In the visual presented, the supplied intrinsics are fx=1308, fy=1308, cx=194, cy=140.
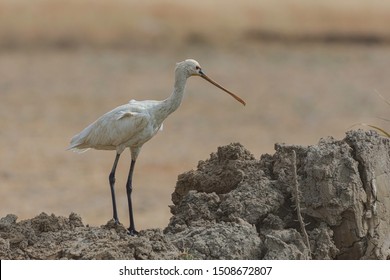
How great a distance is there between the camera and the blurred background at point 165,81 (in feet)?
76.9

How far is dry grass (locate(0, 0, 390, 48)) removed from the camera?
123 feet

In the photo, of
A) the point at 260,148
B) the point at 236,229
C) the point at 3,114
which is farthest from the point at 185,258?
the point at 3,114

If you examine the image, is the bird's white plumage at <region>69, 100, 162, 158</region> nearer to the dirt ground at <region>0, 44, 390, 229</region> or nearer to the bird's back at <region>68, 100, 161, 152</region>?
the bird's back at <region>68, 100, 161, 152</region>

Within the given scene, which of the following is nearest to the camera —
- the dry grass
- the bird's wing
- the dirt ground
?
the bird's wing

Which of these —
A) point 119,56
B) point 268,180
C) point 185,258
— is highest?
point 119,56

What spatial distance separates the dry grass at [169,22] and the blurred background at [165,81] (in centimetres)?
4

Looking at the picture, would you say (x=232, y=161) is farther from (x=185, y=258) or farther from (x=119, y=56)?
(x=119, y=56)

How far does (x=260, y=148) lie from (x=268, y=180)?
1599 cm

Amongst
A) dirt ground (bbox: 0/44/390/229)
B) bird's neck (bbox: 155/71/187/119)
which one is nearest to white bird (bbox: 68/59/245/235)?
bird's neck (bbox: 155/71/187/119)

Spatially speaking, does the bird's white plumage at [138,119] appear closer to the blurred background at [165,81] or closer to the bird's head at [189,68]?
the bird's head at [189,68]

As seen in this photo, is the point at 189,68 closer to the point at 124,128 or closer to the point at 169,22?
the point at 124,128

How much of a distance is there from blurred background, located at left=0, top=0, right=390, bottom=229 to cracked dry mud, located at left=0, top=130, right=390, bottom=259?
29.5ft

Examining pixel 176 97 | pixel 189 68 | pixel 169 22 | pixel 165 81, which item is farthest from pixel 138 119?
pixel 169 22

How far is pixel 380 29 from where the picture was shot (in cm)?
3931
